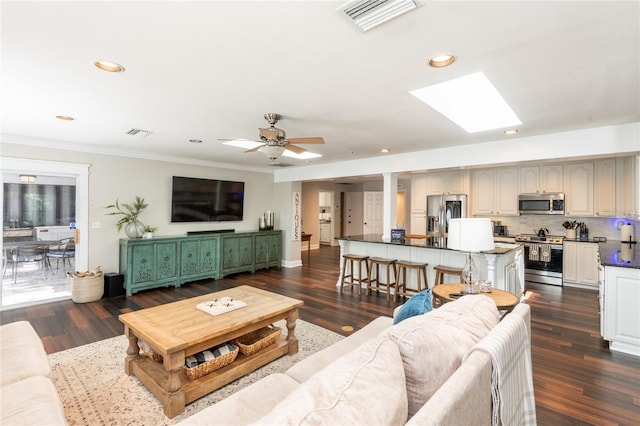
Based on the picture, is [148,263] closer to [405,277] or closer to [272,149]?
[272,149]

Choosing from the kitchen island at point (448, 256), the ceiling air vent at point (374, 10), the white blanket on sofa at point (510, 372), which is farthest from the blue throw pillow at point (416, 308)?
the kitchen island at point (448, 256)

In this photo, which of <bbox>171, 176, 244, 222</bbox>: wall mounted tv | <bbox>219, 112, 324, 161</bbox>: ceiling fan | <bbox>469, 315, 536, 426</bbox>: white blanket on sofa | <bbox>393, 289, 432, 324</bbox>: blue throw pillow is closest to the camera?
<bbox>469, 315, 536, 426</bbox>: white blanket on sofa

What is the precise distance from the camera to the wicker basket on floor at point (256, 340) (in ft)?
9.03

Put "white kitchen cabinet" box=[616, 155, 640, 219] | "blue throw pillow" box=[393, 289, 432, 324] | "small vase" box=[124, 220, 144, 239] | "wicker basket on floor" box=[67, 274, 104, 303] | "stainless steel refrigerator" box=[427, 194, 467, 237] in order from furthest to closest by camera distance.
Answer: "stainless steel refrigerator" box=[427, 194, 467, 237] → "small vase" box=[124, 220, 144, 239] → "wicker basket on floor" box=[67, 274, 104, 303] → "white kitchen cabinet" box=[616, 155, 640, 219] → "blue throw pillow" box=[393, 289, 432, 324]

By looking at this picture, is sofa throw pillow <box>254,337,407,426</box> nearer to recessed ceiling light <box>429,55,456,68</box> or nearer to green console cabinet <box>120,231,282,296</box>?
recessed ceiling light <box>429,55,456,68</box>

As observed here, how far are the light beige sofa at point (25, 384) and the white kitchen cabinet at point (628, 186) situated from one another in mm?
5891

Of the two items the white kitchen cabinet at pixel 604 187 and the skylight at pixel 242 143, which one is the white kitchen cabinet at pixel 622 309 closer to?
the white kitchen cabinet at pixel 604 187

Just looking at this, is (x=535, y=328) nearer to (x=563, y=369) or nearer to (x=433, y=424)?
(x=563, y=369)

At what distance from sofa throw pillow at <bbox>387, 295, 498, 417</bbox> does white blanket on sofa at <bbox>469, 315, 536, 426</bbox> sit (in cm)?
9

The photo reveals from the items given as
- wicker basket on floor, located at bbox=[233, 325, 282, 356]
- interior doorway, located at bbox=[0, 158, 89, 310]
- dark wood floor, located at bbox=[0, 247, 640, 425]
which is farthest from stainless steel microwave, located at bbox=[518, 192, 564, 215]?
interior doorway, located at bbox=[0, 158, 89, 310]

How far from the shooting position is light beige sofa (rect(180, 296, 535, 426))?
893 millimetres

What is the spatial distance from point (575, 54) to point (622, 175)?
430 centimetres

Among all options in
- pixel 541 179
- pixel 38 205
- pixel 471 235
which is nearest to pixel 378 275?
pixel 471 235

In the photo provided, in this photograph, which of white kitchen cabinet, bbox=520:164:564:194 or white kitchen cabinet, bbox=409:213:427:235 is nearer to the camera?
white kitchen cabinet, bbox=520:164:564:194
